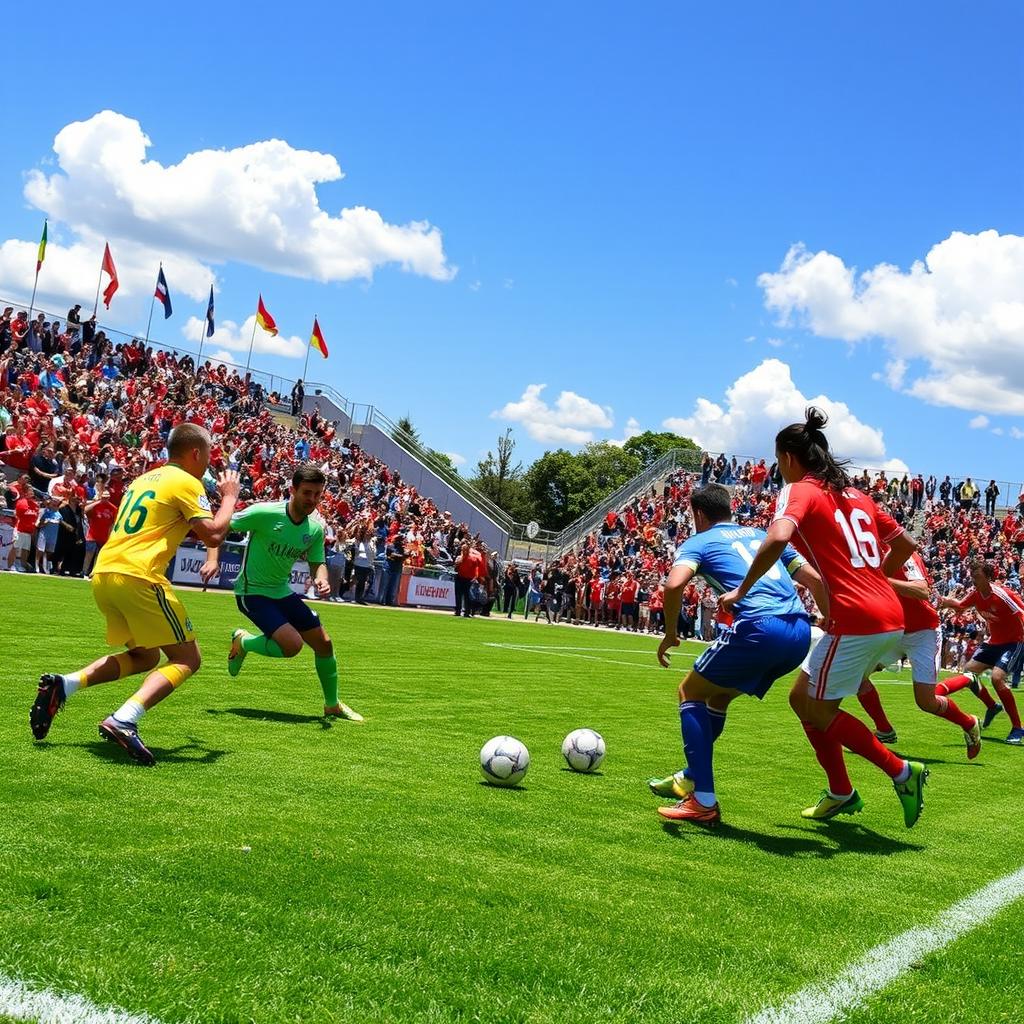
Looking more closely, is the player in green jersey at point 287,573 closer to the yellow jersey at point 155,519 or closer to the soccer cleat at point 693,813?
the yellow jersey at point 155,519

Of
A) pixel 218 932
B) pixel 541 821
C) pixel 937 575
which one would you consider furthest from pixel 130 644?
pixel 937 575

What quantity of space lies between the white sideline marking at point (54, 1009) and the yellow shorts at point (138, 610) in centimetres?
334

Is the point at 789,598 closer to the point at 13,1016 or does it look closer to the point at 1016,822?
the point at 1016,822

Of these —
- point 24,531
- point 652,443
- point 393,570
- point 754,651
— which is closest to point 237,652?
point 754,651

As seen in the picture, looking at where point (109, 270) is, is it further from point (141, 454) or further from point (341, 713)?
point (341, 713)

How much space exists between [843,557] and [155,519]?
397cm

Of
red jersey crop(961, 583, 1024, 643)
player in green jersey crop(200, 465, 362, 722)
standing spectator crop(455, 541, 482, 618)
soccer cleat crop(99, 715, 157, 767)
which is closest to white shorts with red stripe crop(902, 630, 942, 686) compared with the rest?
red jersey crop(961, 583, 1024, 643)

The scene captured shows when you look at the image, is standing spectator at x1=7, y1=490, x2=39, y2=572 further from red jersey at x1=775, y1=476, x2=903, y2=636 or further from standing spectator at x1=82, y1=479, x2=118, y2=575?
red jersey at x1=775, y1=476, x2=903, y2=636

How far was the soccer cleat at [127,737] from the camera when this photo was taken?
5.76m

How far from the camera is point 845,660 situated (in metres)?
5.76

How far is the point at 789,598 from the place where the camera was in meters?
6.02

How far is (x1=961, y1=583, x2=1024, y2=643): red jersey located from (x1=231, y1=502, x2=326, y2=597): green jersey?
807cm

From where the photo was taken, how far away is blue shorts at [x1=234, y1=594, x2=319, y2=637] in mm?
8414

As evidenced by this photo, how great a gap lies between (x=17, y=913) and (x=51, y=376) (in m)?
28.2
